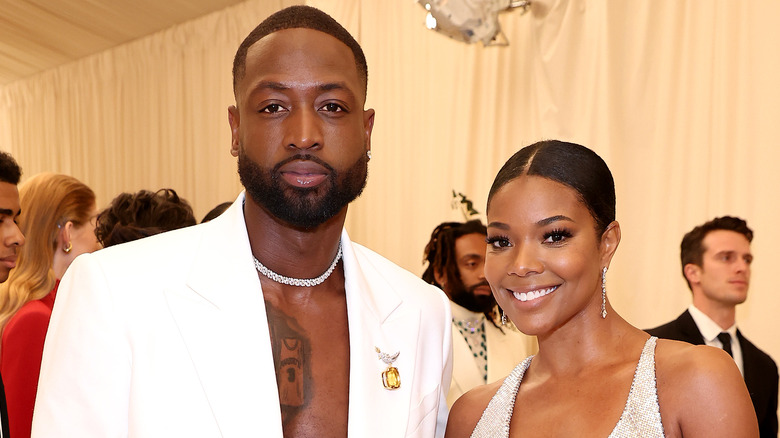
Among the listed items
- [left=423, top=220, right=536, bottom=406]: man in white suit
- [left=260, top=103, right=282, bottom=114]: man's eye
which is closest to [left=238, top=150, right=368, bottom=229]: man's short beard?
[left=260, top=103, right=282, bottom=114]: man's eye

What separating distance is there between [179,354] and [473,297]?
299 centimetres

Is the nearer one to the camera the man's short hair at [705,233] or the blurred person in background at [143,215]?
the blurred person in background at [143,215]

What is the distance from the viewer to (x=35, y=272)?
3.93 m

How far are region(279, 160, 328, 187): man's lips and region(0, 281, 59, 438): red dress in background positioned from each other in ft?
5.83

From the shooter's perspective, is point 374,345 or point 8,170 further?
point 8,170

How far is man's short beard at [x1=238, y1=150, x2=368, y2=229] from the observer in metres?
2.12

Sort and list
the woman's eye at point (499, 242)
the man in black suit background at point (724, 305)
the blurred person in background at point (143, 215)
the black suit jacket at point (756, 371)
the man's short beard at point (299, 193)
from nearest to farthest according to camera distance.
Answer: the man's short beard at point (299, 193) < the woman's eye at point (499, 242) < the blurred person in background at point (143, 215) < the black suit jacket at point (756, 371) < the man in black suit background at point (724, 305)

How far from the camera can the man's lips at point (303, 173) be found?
2092 millimetres

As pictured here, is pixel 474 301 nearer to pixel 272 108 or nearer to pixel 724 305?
pixel 724 305

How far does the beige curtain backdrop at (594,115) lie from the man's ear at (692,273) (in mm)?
833

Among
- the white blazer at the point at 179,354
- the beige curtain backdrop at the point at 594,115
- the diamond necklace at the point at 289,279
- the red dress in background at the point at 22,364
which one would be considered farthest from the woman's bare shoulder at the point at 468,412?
the beige curtain backdrop at the point at 594,115

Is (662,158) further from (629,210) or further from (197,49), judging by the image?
(197,49)

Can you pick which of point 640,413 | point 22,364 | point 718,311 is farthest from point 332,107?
point 718,311

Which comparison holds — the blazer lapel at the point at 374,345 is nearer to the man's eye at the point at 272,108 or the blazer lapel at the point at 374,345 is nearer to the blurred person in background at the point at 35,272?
the man's eye at the point at 272,108
